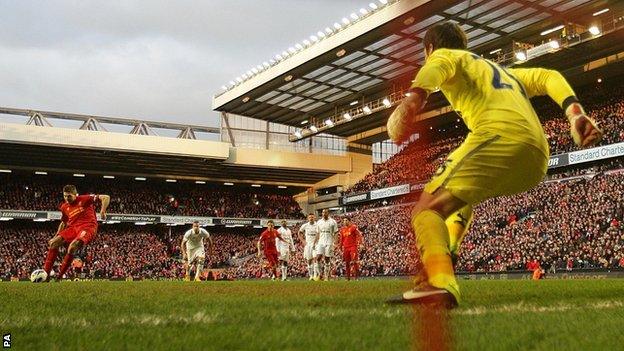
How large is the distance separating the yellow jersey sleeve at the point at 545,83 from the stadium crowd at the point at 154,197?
45.9 m

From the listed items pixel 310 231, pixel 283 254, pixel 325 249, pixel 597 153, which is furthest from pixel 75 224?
pixel 597 153

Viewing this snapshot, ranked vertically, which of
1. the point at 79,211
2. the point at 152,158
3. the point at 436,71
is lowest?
the point at 79,211

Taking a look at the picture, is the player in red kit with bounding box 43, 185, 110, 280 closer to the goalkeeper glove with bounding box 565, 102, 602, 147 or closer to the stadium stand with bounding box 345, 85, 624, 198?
the goalkeeper glove with bounding box 565, 102, 602, 147

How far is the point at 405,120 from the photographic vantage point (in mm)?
3574

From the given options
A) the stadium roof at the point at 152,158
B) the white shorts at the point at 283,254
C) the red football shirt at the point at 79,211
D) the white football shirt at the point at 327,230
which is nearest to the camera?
the red football shirt at the point at 79,211

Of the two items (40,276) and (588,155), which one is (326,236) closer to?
(40,276)

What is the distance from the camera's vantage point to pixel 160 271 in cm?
4284

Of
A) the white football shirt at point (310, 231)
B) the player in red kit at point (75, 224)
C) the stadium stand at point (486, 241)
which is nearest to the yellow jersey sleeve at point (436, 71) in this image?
the stadium stand at point (486, 241)

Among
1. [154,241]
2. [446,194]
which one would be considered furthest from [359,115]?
[446,194]

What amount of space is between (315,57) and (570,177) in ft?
50.7

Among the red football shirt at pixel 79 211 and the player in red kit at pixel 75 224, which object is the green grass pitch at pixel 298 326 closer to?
the player in red kit at pixel 75 224

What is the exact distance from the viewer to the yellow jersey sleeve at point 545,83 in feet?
13.7

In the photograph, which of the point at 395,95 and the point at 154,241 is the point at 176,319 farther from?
the point at 154,241

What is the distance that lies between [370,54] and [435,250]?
32.3 meters
